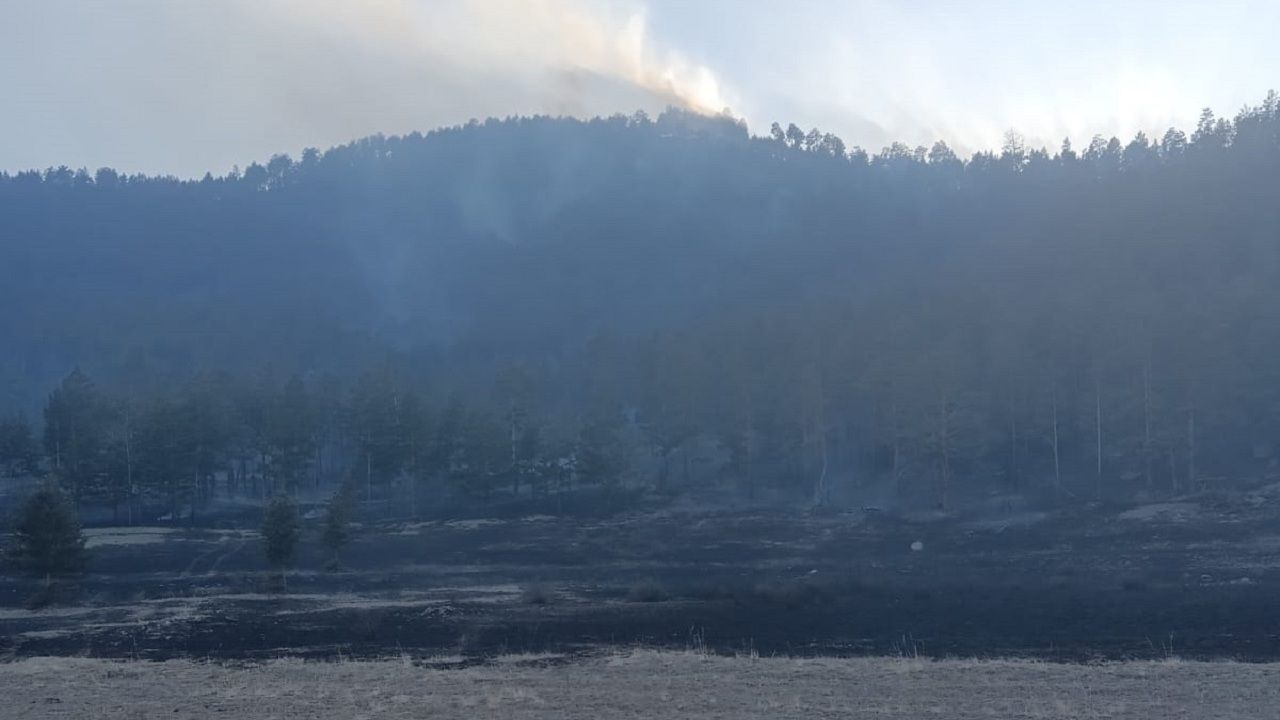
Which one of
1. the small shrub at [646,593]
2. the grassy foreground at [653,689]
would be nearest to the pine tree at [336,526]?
the small shrub at [646,593]

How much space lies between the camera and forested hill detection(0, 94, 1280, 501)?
73688 mm

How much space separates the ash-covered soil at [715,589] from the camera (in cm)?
2669

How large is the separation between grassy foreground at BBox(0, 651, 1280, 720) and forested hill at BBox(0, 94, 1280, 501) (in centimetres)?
5049

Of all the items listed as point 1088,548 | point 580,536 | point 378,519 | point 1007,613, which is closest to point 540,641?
point 1007,613

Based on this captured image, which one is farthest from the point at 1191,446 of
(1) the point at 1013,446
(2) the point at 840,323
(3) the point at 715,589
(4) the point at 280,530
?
(4) the point at 280,530

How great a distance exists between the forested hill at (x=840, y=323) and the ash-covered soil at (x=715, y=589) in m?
12.6

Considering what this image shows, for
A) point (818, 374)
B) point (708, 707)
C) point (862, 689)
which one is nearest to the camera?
point (708, 707)

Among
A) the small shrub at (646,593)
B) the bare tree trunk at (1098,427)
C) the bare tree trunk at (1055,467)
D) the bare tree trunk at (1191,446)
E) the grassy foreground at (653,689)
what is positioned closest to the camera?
the grassy foreground at (653,689)

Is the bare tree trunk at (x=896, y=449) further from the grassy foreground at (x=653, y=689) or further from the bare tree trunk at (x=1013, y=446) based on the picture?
the grassy foreground at (x=653, y=689)

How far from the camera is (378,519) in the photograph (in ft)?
247

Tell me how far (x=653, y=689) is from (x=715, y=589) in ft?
66.0

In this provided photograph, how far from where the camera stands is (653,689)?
19.6 metres

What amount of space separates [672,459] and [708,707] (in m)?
75.8

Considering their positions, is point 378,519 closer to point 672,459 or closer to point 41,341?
point 672,459
